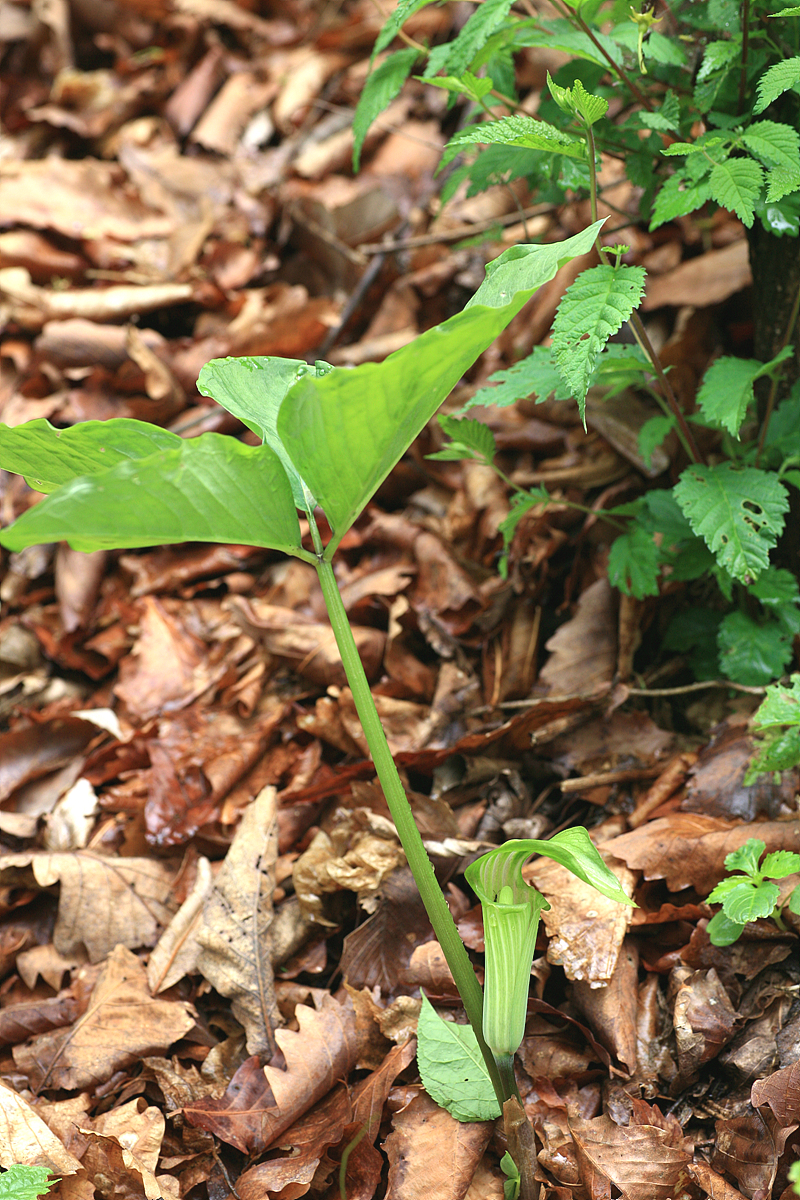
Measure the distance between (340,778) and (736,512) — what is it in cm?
104

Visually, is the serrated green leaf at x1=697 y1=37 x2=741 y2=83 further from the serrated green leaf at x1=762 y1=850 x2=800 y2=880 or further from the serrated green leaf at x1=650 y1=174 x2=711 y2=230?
the serrated green leaf at x1=762 y1=850 x2=800 y2=880

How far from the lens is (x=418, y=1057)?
1312 mm

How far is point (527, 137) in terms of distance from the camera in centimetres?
121

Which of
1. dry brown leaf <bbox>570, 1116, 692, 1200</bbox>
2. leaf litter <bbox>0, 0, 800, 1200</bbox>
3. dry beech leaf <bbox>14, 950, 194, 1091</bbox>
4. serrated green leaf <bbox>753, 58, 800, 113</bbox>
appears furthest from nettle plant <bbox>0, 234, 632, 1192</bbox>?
dry beech leaf <bbox>14, 950, 194, 1091</bbox>

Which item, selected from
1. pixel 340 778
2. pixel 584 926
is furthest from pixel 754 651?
pixel 340 778

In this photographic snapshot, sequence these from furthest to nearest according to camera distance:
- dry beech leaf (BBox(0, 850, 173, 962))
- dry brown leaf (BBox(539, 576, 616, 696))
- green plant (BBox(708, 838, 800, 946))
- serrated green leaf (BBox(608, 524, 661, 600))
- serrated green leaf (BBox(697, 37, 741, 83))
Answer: dry brown leaf (BBox(539, 576, 616, 696)) < dry beech leaf (BBox(0, 850, 173, 962)) < serrated green leaf (BBox(608, 524, 661, 600)) < serrated green leaf (BBox(697, 37, 741, 83)) < green plant (BBox(708, 838, 800, 946))

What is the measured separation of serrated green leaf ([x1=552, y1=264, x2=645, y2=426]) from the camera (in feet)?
3.97

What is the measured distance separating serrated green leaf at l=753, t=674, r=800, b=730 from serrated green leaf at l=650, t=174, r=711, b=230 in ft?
2.65

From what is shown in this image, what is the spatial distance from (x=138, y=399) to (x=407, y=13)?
2167 mm

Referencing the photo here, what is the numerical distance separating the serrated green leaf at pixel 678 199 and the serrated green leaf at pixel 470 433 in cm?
51

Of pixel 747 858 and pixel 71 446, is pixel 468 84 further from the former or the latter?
pixel 747 858

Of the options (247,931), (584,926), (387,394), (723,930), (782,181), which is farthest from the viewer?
(247,931)

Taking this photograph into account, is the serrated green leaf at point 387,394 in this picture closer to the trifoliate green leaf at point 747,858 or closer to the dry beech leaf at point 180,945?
the trifoliate green leaf at point 747,858

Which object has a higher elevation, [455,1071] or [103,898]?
[455,1071]
